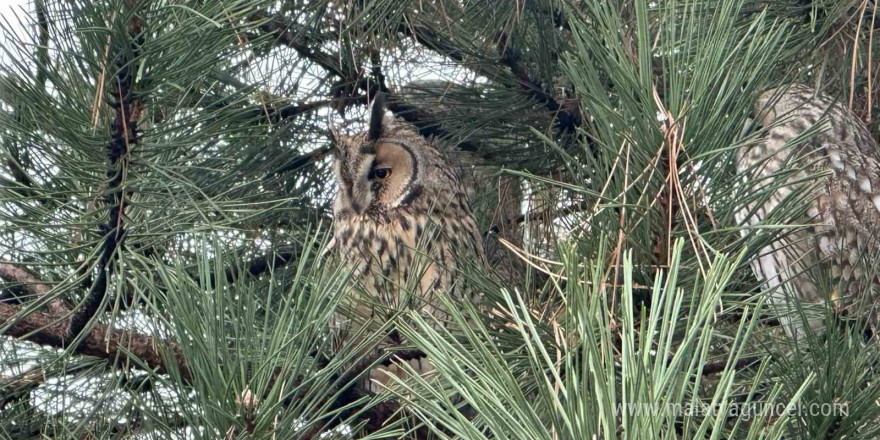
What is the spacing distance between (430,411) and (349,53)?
1.40 m

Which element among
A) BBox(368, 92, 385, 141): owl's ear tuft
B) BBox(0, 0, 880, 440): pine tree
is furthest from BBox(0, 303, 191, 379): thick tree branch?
BBox(368, 92, 385, 141): owl's ear tuft

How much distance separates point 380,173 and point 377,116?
0.75 feet

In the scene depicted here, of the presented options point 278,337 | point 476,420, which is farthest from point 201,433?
point 476,420

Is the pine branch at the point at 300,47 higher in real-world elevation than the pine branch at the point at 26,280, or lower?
higher

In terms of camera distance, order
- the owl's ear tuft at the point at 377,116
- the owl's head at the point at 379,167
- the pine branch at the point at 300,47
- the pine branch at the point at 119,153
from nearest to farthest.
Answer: the pine branch at the point at 119,153
the pine branch at the point at 300,47
the owl's ear tuft at the point at 377,116
the owl's head at the point at 379,167

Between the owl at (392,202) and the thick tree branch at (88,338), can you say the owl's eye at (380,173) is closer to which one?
the owl at (392,202)

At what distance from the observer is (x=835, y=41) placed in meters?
1.83

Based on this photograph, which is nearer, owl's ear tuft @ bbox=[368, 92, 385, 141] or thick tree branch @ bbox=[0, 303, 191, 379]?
thick tree branch @ bbox=[0, 303, 191, 379]

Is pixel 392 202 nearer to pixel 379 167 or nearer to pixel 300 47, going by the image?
pixel 379 167

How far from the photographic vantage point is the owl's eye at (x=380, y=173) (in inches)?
98.9

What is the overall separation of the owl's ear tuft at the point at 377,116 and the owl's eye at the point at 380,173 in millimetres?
97

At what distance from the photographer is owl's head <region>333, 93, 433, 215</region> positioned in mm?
2404

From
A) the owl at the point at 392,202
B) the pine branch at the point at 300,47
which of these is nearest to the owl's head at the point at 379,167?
the owl at the point at 392,202

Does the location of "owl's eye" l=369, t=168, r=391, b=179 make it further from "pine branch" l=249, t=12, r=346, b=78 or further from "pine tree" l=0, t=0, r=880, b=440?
"pine tree" l=0, t=0, r=880, b=440
